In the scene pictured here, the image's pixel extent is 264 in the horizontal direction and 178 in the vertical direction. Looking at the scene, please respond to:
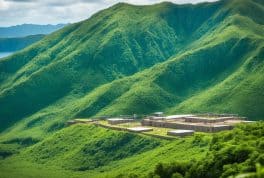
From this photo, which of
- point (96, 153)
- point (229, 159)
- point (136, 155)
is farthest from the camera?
point (96, 153)

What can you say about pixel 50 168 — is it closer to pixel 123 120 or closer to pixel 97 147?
pixel 97 147

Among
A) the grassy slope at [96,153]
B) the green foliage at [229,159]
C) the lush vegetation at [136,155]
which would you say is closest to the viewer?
the green foliage at [229,159]

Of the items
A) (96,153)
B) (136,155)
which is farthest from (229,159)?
(96,153)

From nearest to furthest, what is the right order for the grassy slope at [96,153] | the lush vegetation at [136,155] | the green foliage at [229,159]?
the green foliage at [229,159] < the lush vegetation at [136,155] < the grassy slope at [96,153]

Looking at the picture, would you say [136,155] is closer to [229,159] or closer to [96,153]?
[96,153]

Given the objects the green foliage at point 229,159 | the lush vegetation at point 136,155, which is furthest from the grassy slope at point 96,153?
the green foliage at point 229,159

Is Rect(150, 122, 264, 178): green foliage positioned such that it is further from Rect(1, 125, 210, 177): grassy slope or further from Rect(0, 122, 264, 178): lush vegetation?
Rect(1, 125, 210, 177): grassy slope

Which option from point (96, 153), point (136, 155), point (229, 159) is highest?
point (229, 159)

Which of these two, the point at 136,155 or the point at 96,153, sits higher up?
the point at 136,155

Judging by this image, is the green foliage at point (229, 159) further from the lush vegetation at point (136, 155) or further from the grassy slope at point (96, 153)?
the grassy slope at point (96, 153)

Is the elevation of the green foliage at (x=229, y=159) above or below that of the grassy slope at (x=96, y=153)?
above

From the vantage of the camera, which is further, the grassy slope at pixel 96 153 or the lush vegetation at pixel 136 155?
the grassy slope at pixel 96 153
